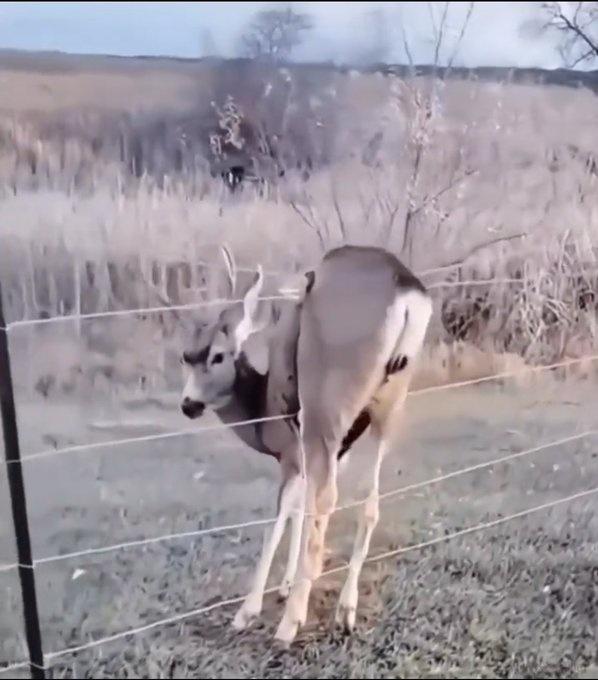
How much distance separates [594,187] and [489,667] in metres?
0.67

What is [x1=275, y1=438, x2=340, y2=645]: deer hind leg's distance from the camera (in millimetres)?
1148

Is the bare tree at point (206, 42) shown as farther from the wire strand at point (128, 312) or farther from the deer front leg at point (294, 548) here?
the deer front leg at point (294, 548)

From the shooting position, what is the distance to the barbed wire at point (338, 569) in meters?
1.14

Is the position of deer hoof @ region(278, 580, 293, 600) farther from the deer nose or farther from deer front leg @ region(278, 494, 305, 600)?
the deer nose

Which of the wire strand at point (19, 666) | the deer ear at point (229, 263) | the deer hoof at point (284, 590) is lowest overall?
the wire strand at point (19, 666)

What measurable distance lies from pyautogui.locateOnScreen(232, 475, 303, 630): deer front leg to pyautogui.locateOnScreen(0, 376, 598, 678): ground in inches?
0.5

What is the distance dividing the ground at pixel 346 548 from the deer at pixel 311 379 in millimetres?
20

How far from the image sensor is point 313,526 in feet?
3.81

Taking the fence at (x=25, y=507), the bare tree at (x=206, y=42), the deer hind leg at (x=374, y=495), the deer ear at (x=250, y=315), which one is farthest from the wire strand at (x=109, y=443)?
the bare tree at (x=206, y=42)

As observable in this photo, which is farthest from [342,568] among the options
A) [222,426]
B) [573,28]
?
[573,28]

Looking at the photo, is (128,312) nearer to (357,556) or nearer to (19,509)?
(19,509)

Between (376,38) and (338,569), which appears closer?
(376,38)

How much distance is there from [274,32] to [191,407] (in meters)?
0.47

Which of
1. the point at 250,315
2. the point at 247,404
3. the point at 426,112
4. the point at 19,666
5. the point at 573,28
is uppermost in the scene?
the point at 573,28
